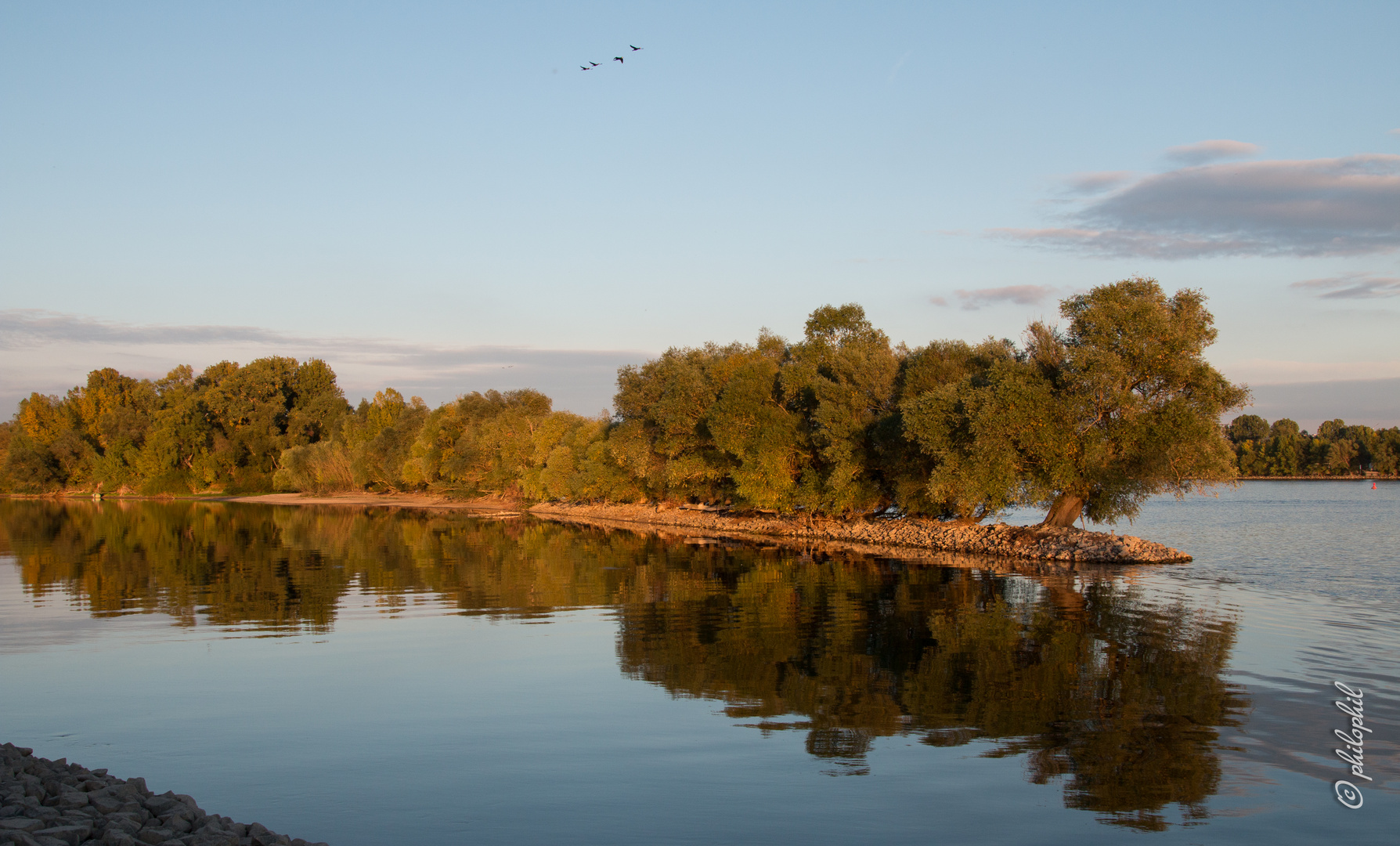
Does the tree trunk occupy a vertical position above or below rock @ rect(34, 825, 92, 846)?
above

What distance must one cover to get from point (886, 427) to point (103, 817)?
3696cm

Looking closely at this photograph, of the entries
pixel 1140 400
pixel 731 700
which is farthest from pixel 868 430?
pixel 731 700

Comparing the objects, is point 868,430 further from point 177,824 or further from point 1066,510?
point 177,824

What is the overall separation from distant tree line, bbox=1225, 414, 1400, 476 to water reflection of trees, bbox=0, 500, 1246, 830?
10704 cm

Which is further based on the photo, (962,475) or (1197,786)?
(962,475)

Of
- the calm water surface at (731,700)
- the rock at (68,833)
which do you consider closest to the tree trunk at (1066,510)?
the calm water surface at (731,700)

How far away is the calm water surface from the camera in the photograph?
935cm

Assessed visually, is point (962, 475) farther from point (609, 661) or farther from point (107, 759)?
point (107, 759)

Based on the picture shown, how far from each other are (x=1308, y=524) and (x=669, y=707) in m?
47.4

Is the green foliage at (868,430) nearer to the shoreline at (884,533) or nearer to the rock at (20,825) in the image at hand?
the shoreline at (884,533)

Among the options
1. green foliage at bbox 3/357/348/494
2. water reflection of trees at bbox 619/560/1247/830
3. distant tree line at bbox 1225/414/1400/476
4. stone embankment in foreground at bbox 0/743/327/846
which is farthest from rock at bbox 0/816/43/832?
distant tree line at bbox 1225/414/1400/476

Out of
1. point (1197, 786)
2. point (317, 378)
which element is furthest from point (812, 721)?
point (317, 378)

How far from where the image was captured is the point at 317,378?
11794 centimetres

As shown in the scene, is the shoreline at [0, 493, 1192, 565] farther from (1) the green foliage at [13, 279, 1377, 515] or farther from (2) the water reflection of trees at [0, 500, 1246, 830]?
(2) the water reflection of trees at [0, 500, 1246, 830]
